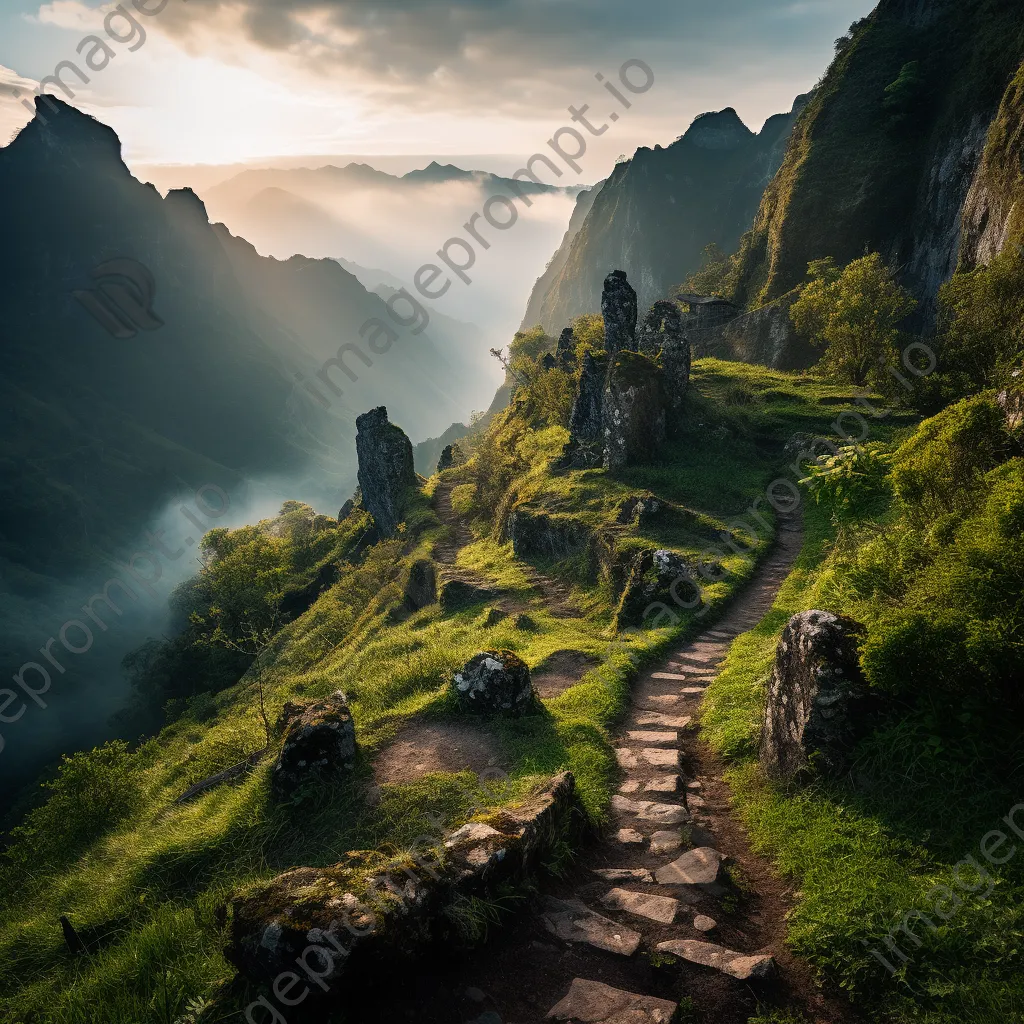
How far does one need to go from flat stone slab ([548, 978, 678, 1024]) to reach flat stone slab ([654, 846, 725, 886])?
67.5 inches

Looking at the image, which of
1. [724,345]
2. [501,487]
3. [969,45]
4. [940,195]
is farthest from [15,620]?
[969,45]

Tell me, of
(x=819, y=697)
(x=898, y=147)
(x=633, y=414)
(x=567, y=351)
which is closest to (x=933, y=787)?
(x=819, y=697)

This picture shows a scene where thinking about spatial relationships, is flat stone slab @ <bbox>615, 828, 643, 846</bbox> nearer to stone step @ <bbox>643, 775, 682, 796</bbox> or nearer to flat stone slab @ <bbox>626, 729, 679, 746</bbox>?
stone step @ <bbox>643, 775, 682, 796</bbox>

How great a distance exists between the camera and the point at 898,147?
48.5 metres

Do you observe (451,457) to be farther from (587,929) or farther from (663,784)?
(587,929)

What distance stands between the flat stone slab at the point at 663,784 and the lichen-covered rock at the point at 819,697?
4.05ft

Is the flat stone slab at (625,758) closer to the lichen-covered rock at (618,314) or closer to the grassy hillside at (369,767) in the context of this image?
the grassy hillside at (369,767)

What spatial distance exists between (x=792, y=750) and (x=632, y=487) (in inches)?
658

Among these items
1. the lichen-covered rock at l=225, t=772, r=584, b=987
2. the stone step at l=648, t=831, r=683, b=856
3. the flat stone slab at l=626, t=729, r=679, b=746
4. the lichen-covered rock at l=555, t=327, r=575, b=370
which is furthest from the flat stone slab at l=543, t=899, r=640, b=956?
the lichen-covered rock at l=555, t=327, r=575, b=370

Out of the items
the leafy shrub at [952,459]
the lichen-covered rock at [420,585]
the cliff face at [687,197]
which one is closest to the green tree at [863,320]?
the lichen-covered rock at [420,585]

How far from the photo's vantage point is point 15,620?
107625 mm

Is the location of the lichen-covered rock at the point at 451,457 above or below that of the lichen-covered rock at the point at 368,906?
above

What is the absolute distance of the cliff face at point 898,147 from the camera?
40.1 meters

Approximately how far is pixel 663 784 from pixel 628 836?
1.21 metres
